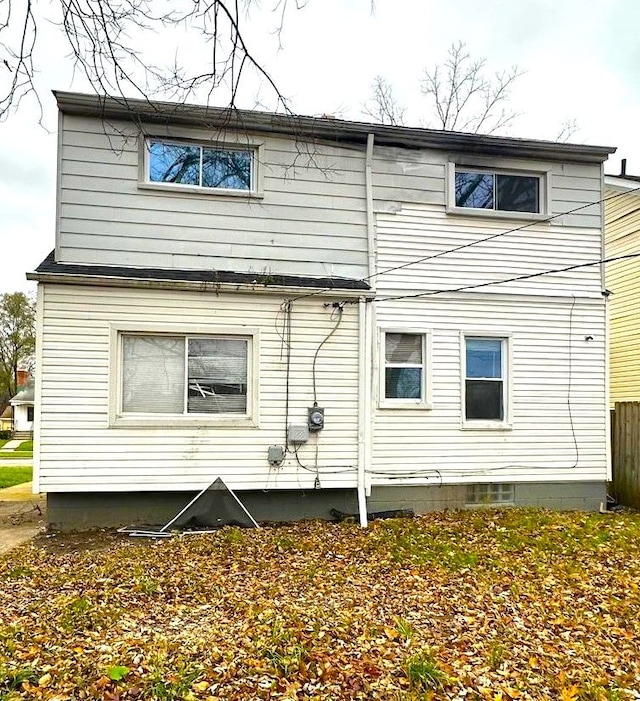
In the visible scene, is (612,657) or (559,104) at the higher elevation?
(559,104)

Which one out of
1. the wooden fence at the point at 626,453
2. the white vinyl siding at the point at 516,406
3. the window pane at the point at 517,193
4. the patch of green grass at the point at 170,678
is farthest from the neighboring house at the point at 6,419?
the patch of green grass at the point at 170,678

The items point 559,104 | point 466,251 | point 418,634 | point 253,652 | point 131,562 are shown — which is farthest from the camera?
point 559,104

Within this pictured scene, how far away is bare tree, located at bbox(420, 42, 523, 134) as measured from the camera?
57.8ft

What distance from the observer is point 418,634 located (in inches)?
159

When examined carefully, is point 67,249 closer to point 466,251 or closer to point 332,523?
point 332,523

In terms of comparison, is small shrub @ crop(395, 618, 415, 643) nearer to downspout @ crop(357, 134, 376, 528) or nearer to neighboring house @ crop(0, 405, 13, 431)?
downspout @ crop(357, 134, 376, 528)

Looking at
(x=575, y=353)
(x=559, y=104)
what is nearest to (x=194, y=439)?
(x=575, y=353)

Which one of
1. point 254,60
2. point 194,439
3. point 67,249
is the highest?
point 254,60

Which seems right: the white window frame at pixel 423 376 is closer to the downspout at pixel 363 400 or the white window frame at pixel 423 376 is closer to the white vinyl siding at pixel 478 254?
the downspout at pixel 363 400

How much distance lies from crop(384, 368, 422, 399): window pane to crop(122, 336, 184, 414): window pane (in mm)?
2957

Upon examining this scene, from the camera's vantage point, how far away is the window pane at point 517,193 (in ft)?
28.3

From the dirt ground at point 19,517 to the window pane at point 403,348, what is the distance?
5.34m

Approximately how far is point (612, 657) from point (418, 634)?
4.26 feet

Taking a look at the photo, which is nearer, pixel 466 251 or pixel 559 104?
pixel 466 251
